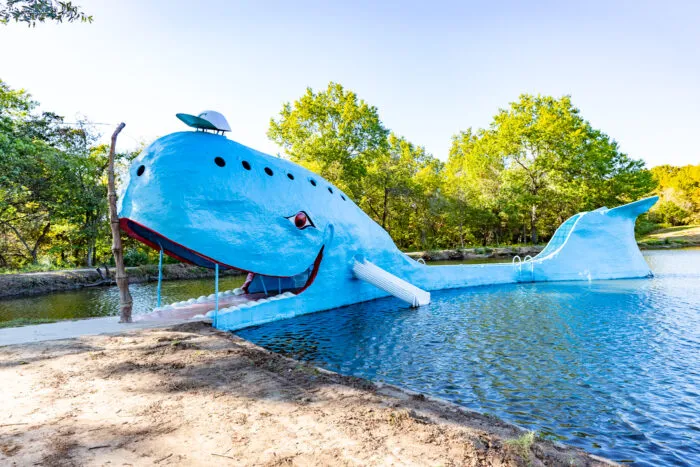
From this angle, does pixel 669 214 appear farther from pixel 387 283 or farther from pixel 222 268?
pixel 222 268

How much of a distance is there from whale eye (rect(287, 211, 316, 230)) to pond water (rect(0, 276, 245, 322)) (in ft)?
23.3

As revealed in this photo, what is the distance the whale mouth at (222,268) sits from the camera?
9.65m

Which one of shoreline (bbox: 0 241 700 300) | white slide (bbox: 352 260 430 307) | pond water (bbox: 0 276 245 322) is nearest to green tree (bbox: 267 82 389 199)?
shoreline (bbox: 0 241 700 300)

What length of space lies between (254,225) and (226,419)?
6.73 meters

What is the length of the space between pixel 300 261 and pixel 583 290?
1192 cm

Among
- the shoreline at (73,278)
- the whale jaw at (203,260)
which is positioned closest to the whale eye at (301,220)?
the whale jaw at (203,260)

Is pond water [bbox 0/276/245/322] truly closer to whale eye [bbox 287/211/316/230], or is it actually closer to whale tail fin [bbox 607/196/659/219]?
whale eye [bbox 287/211/316/230]

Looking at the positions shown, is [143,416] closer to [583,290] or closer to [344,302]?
[344,302]

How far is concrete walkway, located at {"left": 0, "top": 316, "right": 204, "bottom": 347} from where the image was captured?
26.4 ft

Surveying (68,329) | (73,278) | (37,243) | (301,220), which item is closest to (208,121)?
(301,220)

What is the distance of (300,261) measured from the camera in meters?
11.4

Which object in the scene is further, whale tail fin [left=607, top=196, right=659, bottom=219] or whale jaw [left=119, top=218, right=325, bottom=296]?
whale tail fin [left=607, top=196, right=659, bottom=219]

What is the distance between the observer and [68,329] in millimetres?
8875

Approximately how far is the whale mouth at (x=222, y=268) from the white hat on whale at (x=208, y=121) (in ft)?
9.69
